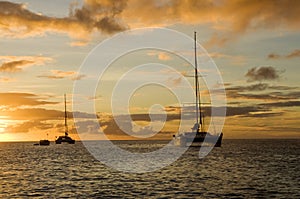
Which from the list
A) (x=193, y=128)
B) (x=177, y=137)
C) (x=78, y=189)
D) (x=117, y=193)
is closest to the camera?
(x=117, y=193)

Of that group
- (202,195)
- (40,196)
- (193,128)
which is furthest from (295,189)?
(193,128)

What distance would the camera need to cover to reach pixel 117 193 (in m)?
59.1

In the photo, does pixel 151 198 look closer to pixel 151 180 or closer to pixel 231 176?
pixel 151 180

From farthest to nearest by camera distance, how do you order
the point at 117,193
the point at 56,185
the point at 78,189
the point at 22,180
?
the point at 22,180 < the point at 56,185 < the point at 78,189 < the point at 117,193

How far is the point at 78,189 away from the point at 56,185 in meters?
6.99

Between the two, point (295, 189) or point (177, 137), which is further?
point (177, 137)

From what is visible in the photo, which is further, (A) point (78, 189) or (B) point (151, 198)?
(A) point (78, 189)

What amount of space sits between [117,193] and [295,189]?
2396cm

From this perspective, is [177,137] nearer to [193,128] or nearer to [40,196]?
[193,128]

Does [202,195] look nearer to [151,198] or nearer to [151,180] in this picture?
[151,198]

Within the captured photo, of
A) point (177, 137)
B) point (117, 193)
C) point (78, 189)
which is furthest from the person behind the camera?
point (177, 137)

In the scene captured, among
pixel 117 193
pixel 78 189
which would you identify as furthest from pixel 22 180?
pixel 117 193

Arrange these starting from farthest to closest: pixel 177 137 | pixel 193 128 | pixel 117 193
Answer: pixel 177 137 → pixel 193 128 → pixel 117 193

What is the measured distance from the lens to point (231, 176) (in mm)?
78812
